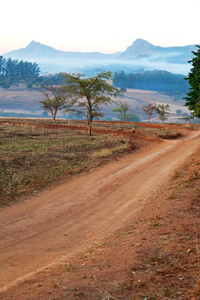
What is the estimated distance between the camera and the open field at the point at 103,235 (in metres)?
5.65

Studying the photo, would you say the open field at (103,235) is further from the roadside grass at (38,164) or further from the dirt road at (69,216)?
the roadside grass at (38,164)

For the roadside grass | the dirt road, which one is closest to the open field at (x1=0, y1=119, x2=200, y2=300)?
the dirt road

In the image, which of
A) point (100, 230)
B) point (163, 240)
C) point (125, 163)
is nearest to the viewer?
point (163, 240)

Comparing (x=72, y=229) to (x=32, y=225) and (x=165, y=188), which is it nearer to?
(x=32, y=225)

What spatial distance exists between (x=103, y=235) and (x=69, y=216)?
2727 mm

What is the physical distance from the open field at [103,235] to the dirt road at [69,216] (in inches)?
1.2

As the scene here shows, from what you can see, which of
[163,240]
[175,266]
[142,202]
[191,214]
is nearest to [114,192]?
[142,202]

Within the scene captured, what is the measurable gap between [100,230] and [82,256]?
2.74 metres

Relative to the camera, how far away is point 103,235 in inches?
378

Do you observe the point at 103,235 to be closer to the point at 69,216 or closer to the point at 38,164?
the point at 69,216

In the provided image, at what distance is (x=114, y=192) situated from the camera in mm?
15055

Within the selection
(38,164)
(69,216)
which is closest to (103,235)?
(69,216)

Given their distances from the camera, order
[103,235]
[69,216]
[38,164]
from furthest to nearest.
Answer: [38,164]
[69,216]
[103,235]

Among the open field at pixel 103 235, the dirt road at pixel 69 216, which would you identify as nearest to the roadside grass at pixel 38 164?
the open field at pixel 103 235
